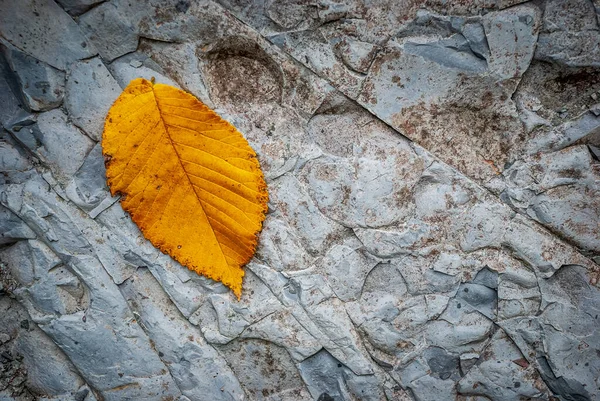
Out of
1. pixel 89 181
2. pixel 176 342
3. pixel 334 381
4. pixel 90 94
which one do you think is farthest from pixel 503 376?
pixel 90 94

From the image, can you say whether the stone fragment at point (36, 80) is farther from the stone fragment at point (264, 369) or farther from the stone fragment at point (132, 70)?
the stone fragment at point (264, 369)

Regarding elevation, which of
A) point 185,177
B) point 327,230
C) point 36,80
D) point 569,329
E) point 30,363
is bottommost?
point 30,363

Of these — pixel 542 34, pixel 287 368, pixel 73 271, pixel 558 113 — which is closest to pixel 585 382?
pixel 558 113

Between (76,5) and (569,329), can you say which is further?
(569,329)

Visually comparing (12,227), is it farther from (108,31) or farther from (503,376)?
(503,376)

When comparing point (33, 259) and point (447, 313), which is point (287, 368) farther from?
point (33, 259)

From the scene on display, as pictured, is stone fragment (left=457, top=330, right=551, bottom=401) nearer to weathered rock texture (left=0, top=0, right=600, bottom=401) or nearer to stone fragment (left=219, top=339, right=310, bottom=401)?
weathered rock texture (left=0, top=0, right=600, bottom=401)

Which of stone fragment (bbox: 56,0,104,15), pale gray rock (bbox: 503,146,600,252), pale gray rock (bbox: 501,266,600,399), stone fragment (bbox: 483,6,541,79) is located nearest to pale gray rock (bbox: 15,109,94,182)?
stone fragment (bbox: 56,0,104,15)
